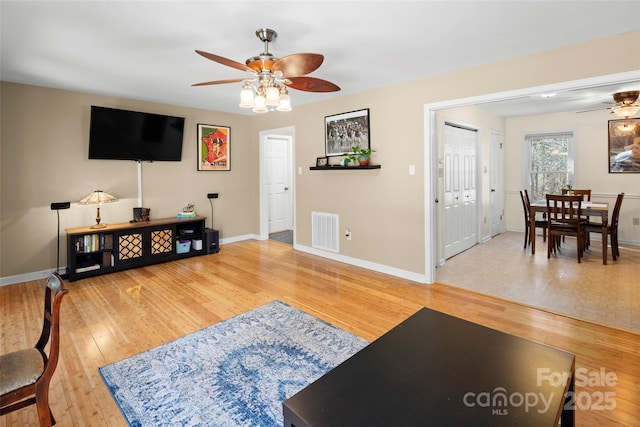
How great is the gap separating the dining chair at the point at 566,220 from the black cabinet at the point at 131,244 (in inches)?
213

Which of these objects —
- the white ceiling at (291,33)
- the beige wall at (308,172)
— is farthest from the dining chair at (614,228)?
the white ceiling at (291,33)

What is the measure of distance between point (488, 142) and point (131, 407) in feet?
21.6

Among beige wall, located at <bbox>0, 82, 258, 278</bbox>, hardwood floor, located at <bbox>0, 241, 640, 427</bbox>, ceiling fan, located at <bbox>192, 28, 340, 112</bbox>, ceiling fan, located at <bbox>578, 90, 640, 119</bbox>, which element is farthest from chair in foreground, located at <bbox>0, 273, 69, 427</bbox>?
ceiling fan, located at <bbox>578, 90, 640, 119</bbox>

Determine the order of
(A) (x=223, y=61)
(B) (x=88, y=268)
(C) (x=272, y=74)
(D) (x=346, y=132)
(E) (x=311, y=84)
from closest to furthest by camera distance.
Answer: (A) (x=223, y=61)
(C) (x=272, y=74)
(E) (x=311, y=84)
(B) (x=88, y=268)
(D) (x=346, y=132)

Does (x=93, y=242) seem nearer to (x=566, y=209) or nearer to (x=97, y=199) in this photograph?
(x=97, y=199)

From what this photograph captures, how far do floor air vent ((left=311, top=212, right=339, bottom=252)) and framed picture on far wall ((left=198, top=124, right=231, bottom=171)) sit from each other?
2.07 metres

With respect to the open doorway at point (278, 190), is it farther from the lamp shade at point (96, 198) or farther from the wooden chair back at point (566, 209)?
the wooden chair back at point (566, 209)

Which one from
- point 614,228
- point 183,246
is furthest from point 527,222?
point 183,246

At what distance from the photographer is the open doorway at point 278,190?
6.61m

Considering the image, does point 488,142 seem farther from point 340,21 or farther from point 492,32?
point 340,21

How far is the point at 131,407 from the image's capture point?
74.7 inches

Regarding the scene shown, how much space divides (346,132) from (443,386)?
3965 millimetres

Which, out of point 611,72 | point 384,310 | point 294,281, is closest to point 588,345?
point 384,310

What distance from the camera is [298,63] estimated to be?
2.27m
